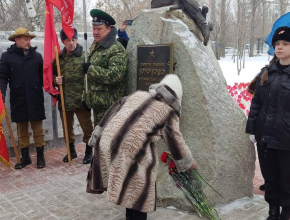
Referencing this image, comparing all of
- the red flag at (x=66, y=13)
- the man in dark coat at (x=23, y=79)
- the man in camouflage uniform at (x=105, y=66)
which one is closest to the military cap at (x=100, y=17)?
the man in camouflage uniform at (x=105, y=66)

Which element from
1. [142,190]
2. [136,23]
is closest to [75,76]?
[136,23]

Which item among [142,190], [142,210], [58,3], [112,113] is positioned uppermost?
[58,3]

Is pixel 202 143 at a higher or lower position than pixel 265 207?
higher

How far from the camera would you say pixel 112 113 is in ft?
9.18

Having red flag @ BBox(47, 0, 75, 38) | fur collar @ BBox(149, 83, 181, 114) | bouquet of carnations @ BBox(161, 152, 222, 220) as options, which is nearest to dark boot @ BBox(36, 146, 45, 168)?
red flag @ BBox(47, 0, 75, 38)

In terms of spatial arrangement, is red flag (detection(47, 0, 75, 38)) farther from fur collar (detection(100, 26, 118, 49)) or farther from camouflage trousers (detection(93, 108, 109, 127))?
camouflage trousers (detection(93, 108, 109, 127))

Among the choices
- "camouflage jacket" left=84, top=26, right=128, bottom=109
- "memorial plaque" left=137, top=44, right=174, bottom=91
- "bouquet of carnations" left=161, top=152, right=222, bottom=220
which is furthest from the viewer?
A: "camouflage jacket" left=84, top=26, right=128, bottom=109

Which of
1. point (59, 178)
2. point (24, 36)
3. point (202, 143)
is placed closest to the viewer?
point (202, 143)

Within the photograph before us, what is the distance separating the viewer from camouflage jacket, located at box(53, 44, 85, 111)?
496 centimetres

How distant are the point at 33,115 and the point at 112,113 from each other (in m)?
2.57

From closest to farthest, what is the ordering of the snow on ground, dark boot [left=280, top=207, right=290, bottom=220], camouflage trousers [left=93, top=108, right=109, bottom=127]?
dark boot [left=280, top=207, right=290, bottom=220] → camouflage trousers [left=93, top=108, right=109, bottom=127] → the snow on ground

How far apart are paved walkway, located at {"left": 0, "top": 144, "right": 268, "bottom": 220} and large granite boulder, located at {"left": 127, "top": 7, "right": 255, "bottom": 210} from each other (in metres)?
0.18

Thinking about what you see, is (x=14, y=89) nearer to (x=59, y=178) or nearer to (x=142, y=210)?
(x=59, y=178)

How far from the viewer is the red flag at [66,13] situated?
4.71 metres
